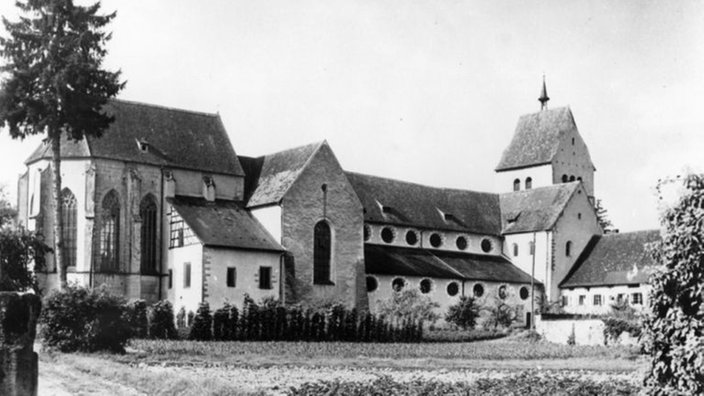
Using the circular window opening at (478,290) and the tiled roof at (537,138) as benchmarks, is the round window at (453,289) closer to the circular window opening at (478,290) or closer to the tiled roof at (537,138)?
the circular window opening at (478,290)

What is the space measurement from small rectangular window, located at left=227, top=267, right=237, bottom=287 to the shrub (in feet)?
25.5

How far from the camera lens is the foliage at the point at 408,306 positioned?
59000 millimetres

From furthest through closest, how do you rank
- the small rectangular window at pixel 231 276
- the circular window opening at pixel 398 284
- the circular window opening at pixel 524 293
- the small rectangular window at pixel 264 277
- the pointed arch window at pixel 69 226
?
the circular window opening at pixel 524 293
the circular window opening at pixel 398 284
the small rectangular window at pixel 264 277
the pointed arch window at pixel 69 226
the small rectangular window at pixel 231 276

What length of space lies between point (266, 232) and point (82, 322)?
1044 inches

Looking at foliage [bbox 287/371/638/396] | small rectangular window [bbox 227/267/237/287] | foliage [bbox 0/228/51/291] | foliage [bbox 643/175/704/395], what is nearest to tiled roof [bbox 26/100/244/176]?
foliage [bbox 0/228/51/291]

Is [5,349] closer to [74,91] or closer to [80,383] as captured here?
[80,383]

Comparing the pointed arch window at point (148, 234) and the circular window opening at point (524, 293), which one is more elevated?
the pointed arch window at point (148, 234)

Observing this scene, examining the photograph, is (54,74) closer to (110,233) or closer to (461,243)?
(110,233)

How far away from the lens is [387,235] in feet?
223

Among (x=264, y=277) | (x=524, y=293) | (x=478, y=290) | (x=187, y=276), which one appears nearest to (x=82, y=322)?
(x=187, y=276)

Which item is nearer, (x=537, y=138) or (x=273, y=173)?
(x=273, y=173)

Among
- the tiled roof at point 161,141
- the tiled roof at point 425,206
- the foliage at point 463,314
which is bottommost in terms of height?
the foliage at point 463,314

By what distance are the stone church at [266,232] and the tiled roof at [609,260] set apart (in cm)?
13

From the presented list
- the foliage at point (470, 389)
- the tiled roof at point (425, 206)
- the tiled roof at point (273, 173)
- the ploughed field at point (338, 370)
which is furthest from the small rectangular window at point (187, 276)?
the foliage at point (470, 389)
